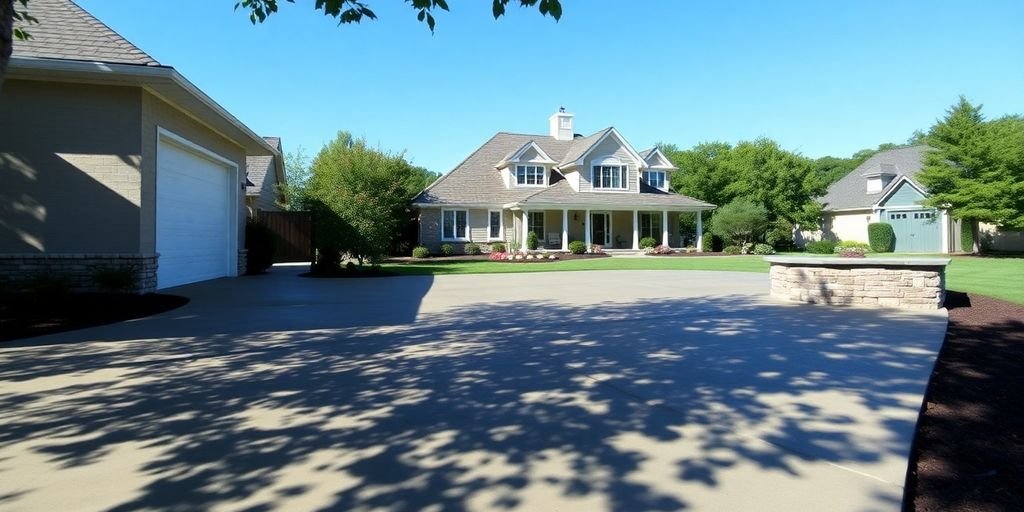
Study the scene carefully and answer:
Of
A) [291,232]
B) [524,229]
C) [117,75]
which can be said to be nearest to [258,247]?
[291,232]

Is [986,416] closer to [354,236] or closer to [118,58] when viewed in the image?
[118,58]

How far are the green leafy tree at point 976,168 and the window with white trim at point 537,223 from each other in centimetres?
1839

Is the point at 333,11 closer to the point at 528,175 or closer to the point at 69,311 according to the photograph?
the point at 69,311

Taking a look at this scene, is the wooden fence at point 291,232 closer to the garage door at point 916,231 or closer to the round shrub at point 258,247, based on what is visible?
the round shrub at point 258,247

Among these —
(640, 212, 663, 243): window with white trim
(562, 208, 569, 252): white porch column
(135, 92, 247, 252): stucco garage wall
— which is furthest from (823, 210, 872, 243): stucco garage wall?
(135, 92, 247, 252): stucco garage wall

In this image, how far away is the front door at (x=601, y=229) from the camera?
111ft

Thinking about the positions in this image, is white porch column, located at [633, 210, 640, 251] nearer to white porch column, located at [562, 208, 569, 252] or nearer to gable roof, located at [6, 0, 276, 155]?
white porch column, located at [562, 208, 569, 252]

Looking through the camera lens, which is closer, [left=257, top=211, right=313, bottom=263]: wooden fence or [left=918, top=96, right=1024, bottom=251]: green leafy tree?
[left=257, top=211, right=313, bottom=263]: wooden fence

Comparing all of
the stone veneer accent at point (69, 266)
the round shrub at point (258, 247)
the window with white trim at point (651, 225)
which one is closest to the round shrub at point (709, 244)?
the window with white trim at point (651, 225)

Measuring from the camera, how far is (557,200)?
98.5 ft

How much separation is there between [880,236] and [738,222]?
820 centimetres

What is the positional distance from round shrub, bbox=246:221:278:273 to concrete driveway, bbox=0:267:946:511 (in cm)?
1019

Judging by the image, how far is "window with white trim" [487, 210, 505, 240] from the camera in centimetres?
3225

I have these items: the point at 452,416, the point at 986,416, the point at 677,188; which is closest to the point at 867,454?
the point at 986,416
